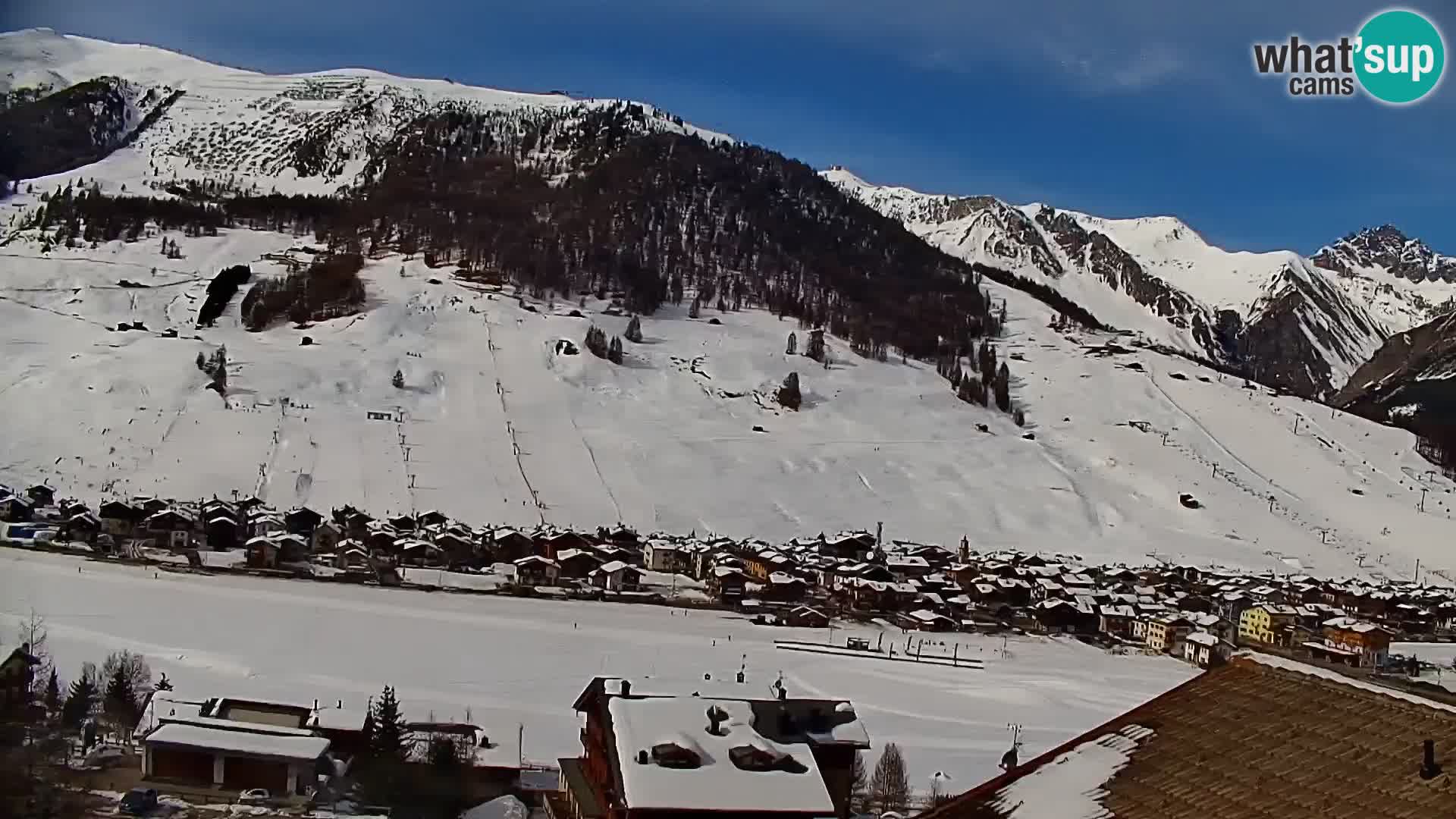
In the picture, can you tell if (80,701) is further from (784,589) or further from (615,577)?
(784,589)

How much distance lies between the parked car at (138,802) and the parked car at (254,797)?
1.62ft

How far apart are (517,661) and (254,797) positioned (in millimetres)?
5430

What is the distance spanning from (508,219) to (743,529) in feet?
99.9

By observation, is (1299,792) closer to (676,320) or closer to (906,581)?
(906,581)

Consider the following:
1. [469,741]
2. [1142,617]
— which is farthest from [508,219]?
[469,741]

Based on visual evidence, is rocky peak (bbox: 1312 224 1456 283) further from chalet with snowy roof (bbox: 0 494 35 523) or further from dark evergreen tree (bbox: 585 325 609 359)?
chalet with snowy roof (bbox: 0 494 35 523)

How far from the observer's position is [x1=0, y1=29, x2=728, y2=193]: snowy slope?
229ft

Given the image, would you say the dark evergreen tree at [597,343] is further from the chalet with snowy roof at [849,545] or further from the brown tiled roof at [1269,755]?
the brown tiled roof at [1269,755]

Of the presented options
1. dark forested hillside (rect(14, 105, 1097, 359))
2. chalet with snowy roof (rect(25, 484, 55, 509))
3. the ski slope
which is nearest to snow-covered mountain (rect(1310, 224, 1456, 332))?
dark forested hillside (rect(14, 105, 1097, 359))

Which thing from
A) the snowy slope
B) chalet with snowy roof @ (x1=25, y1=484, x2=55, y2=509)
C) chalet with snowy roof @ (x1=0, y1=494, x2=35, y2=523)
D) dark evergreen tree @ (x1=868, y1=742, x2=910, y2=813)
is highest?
the snowy slope

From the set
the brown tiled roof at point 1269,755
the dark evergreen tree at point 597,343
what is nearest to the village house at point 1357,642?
the brown tiled roof at point 1269,755

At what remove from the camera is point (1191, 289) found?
6427 inches

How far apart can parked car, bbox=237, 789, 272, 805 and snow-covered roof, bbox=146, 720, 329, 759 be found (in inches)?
9.2

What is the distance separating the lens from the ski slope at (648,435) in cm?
2530
